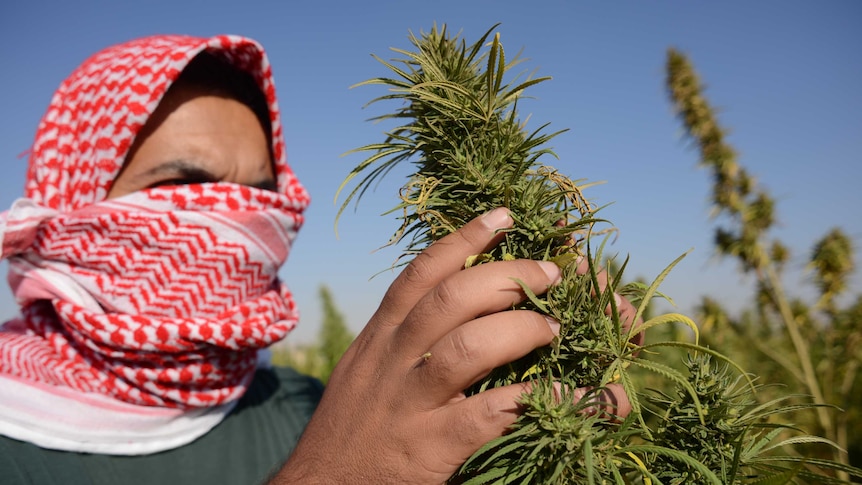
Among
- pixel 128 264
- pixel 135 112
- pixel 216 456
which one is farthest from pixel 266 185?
pixel 216 456

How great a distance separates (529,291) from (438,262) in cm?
23

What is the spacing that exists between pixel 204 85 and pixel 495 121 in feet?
7.02

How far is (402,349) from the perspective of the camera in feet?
3.80

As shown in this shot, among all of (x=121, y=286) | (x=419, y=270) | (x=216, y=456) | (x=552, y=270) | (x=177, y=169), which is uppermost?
(x=552, y=270)

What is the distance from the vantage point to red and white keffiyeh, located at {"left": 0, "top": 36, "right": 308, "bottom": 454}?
2.12 metres

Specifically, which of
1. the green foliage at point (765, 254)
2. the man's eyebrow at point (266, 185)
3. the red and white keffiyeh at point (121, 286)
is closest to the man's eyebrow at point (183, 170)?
the red and white keffiyeh at point (121, 286)

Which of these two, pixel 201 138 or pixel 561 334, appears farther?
pixel 201 138

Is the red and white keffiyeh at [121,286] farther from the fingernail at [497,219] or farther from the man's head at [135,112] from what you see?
the fingernail at [497,219]

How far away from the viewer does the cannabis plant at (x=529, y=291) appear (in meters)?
0.90

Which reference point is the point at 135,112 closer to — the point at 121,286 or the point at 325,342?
the point at 121,286

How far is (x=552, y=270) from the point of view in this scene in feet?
3.36

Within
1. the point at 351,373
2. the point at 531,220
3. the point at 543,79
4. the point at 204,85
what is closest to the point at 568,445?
the point at 531,220

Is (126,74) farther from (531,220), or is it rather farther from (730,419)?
(730,419)

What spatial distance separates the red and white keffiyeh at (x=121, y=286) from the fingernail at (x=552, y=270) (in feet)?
5.52
